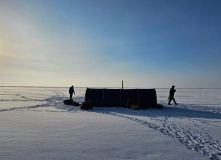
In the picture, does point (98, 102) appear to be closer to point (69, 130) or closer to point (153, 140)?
point (69, 130)

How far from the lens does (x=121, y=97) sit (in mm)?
18156

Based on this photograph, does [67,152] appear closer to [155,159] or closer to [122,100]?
[155,159]

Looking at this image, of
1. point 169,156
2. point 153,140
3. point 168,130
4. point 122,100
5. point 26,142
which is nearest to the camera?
point 169,156

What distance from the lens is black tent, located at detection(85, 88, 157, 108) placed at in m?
17.6

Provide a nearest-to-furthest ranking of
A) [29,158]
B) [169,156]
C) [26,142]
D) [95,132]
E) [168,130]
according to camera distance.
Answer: [29,158], [169,156], [26,142], [95,132], [168,130]

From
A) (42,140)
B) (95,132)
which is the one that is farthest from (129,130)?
(42,140)

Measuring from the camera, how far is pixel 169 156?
5.19 m

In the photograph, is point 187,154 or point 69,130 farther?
point 69,130

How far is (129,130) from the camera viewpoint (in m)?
8.12

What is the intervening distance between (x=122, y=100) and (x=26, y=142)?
12.5 metres

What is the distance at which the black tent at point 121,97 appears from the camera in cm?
1761

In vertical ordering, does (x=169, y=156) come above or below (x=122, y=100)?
below

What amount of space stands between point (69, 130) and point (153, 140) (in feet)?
11.7

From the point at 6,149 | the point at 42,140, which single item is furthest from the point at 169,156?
the point at 6,149
